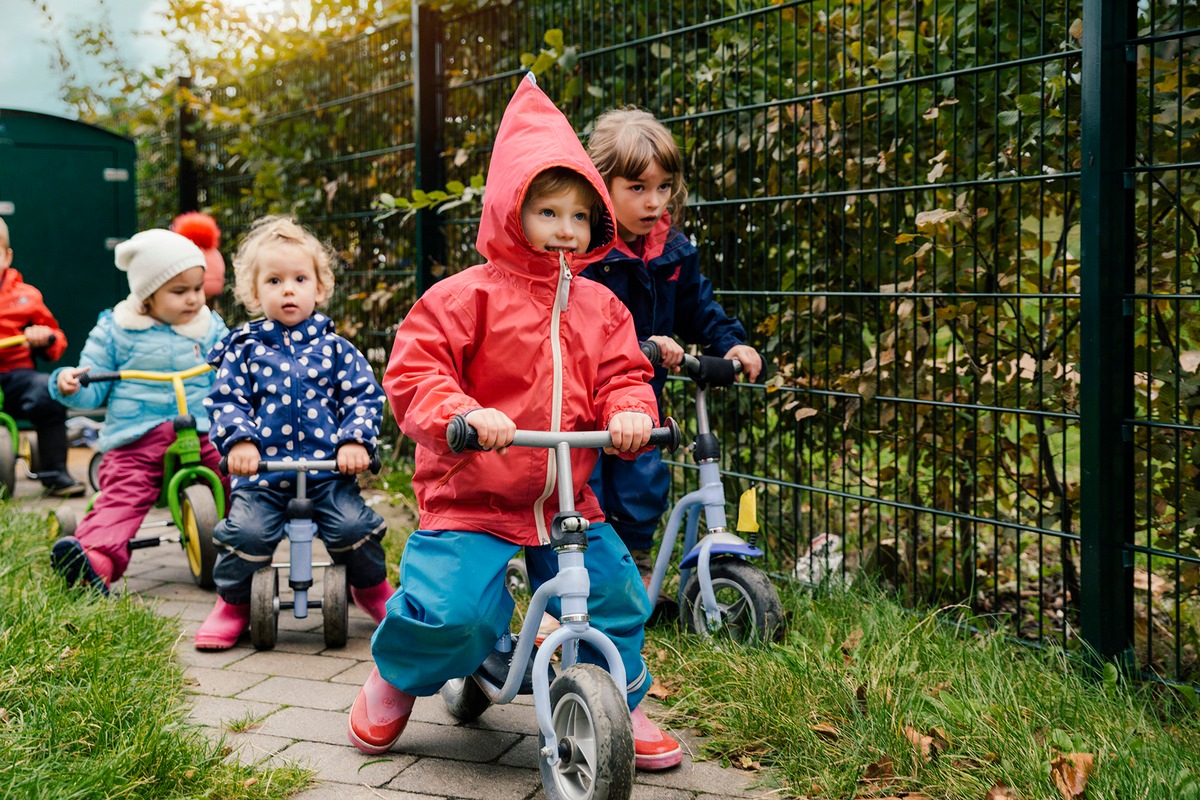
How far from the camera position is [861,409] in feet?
13.4

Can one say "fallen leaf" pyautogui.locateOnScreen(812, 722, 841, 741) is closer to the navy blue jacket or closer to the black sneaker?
the navy blue jacket

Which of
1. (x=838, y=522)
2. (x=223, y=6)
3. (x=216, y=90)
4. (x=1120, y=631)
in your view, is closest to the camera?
(x=1120, y=631)

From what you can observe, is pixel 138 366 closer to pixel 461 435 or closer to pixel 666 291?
pixel 666 291

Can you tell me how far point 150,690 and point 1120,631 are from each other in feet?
8.73

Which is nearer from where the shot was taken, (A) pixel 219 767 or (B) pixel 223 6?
(A) pixel 219 767

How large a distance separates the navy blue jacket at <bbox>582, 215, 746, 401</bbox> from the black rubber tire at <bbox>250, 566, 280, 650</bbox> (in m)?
1.44

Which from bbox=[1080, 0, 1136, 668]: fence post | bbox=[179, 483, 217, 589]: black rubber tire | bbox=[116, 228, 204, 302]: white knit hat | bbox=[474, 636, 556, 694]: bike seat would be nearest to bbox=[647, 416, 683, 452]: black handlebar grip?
bbox=[474, 636, 556, 694]: bike seat

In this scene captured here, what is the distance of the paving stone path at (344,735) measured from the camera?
9.08 feet

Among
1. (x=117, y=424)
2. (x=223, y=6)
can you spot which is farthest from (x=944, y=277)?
(x=223, y=6)

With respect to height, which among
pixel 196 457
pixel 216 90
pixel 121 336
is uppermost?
pixel 216 90

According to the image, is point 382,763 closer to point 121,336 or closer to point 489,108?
point 121,336

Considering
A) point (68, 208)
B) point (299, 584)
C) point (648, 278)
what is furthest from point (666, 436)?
point (68, 208)

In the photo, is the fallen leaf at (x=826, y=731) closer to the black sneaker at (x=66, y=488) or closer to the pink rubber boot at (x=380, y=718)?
the pink rubber boot at (x=380, y=718)

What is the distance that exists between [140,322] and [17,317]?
7.73 ft
